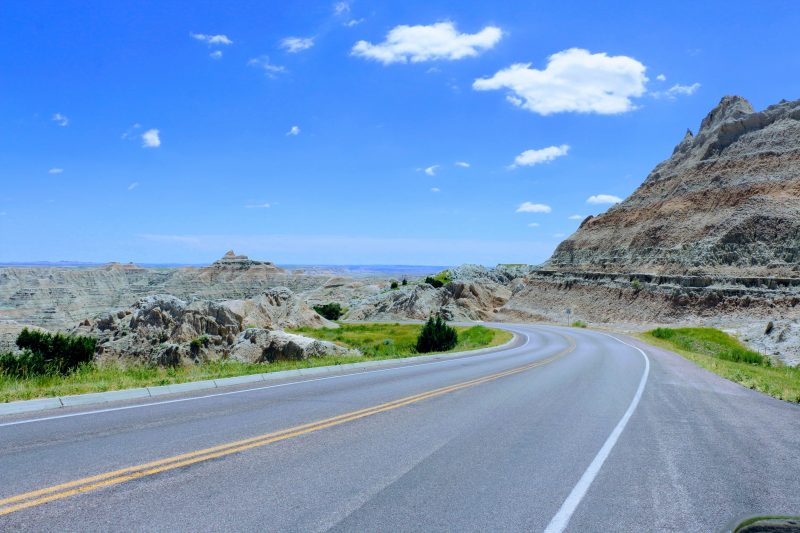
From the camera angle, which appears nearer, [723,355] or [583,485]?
[583,485]

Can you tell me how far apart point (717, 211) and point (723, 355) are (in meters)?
34.3

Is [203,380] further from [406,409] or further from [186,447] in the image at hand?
[186,447]

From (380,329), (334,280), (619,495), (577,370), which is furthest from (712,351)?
(334,280)

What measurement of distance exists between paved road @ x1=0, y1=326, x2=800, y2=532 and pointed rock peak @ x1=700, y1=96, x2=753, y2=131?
75.3 metres

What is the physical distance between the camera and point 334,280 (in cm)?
16562

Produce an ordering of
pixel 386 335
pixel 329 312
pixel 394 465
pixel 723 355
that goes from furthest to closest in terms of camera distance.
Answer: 1. pixel 329 312
2. pixel 386 335
3. pixel 723 355
4. pixel 394 465

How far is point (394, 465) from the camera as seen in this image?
259 inches

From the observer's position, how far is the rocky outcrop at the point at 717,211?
55875 mm

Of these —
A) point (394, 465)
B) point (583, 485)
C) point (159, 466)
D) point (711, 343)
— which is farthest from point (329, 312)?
point (583, 485)

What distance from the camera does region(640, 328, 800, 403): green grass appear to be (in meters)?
20.1

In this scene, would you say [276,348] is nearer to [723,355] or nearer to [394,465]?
[394,465]

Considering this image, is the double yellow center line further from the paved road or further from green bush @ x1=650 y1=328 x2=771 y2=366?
green bush @ x1=650 y1=328 x2=771 y2=366

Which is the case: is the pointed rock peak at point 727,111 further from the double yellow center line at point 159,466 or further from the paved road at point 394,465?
the double yellow center line at point 159,466

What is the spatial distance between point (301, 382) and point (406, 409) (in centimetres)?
464
